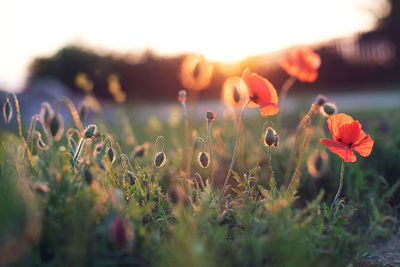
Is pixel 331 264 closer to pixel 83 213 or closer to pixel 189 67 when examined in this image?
pixel 83 213

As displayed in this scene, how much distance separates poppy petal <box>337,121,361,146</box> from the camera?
1611 millimetres

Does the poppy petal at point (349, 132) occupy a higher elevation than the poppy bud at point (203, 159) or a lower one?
higher

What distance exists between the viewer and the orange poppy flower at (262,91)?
1705 millimetres

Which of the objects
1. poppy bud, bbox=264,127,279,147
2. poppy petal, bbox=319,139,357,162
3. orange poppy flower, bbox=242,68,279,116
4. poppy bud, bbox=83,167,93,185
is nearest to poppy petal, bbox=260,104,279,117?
orange poppy flower, bbox=242,68,279,116

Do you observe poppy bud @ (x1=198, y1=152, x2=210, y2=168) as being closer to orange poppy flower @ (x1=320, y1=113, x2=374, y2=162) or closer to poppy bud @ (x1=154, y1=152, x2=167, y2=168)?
poppy bud @ (x1=154, y1=152, x2=167, y2=168)

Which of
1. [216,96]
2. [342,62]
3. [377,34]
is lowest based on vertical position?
[216,96]

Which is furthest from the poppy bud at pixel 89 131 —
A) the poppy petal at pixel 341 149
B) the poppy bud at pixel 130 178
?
the poppy petal at pixel 341 149

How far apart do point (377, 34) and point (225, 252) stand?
16.2 metres

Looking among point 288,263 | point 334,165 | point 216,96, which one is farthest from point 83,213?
point 216,96

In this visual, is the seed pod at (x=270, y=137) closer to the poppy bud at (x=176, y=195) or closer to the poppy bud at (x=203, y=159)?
the poppy bud at (x=203, y=159)

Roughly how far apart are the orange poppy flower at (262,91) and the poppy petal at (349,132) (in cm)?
27

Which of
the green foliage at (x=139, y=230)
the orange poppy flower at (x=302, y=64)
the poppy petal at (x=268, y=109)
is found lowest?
the green foliage at (x=139, y=230)

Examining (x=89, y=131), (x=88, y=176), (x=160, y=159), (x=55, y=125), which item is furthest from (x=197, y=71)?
(x=88, y=176)

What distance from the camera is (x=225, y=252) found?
1.30m
